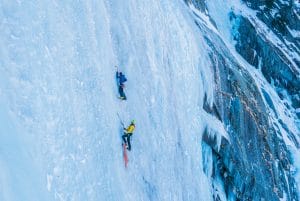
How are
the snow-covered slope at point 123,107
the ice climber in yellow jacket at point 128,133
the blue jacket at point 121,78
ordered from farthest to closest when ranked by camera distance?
the blue jacket at point 121,78 < the ice climber in yellow jacket at point 128,133 < the snow-covered slope at point 123,107

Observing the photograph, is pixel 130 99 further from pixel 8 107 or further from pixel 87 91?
pixel 8 107

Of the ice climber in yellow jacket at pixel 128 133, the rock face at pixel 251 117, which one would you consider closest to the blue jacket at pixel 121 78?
Answer: the ice climber in yellow jacket at pixel 128 133

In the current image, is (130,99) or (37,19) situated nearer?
(37,19)

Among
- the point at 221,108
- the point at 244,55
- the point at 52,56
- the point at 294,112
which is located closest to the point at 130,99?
the point at 52,56

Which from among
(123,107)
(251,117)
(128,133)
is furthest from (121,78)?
(251,117)

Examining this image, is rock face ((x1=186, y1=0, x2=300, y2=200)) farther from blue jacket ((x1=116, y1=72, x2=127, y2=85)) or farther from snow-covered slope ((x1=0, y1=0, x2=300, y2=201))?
blue jacket ((x1=116, y1=72, x2=127, y2=85))

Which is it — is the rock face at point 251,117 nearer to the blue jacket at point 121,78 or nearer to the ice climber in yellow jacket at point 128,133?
the blue jacket at point 121,78
